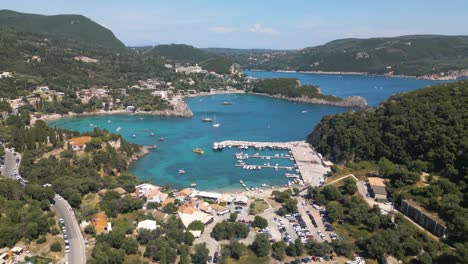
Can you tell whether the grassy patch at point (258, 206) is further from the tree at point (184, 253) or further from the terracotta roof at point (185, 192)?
the tree at point (184, 253)

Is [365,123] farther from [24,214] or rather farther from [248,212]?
[24,214]

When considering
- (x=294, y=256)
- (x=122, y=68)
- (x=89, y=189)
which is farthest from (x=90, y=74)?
(x=294, y=256)

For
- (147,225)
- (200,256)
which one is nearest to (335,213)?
(200,256)

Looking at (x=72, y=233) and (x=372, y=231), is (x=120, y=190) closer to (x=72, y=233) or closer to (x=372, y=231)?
(x=72, y=233)

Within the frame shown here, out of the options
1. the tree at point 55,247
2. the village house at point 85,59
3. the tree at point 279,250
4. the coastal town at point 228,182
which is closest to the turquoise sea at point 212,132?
the coastal town at point 228,182

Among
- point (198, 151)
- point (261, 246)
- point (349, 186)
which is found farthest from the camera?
point (198, 151)

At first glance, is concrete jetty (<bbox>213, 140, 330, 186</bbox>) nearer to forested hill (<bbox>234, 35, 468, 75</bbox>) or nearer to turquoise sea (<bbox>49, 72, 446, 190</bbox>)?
turquoise sea (<bbox>49, 72, 446, 190</bbox>)
